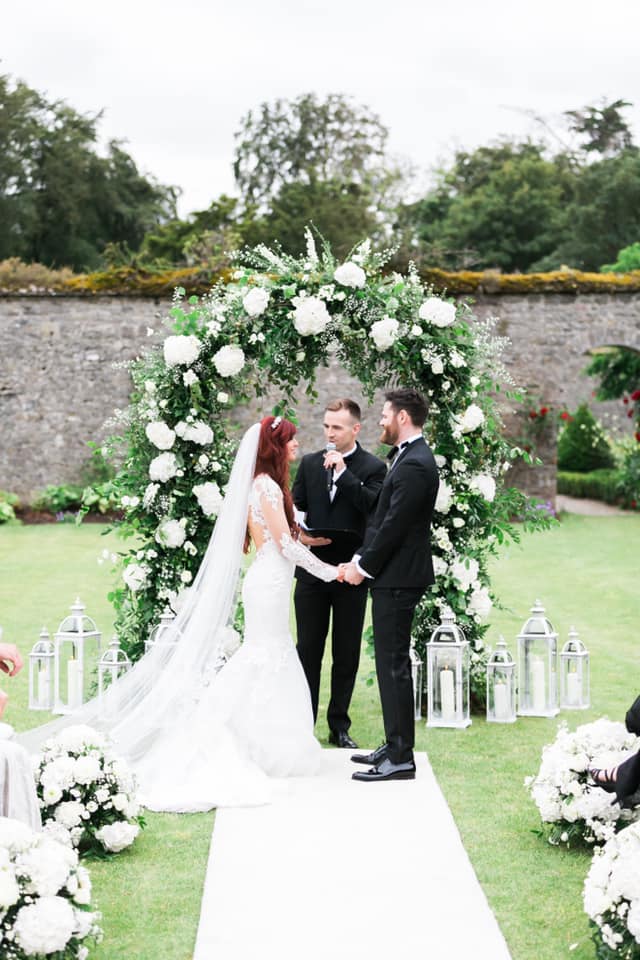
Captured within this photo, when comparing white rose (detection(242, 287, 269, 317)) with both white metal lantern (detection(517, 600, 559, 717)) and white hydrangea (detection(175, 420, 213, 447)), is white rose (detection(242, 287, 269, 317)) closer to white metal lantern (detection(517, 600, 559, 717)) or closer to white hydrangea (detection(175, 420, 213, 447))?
white hydrangea (detection(175, 420, 213, 447))

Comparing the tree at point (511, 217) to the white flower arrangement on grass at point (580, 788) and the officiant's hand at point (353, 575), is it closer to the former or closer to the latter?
the officiant's hand at point (353, 575)

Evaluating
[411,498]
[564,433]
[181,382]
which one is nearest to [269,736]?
[411,498]

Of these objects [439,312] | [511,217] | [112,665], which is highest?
[511,217]

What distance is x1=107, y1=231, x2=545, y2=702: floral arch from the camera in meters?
7.19

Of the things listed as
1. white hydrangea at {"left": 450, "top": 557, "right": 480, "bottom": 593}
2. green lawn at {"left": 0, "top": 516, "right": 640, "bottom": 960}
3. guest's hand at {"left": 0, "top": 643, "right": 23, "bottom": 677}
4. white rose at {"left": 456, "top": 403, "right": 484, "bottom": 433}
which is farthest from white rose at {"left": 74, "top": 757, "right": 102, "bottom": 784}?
white rose at {"left": 456, "top": 403, "right": 484, "bottom": 433}

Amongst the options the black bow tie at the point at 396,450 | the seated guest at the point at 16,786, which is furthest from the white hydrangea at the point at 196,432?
the seated guest at the point at 16,786

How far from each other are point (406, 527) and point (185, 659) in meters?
A: 1.35

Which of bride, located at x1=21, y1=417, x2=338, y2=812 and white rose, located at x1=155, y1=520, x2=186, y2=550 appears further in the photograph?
white rose, located at x1=155, y1=520, x2=186, y2=550

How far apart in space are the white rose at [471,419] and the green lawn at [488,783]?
179cm

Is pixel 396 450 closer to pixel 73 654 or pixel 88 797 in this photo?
pixel 88 797

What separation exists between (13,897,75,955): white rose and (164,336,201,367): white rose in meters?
4.29

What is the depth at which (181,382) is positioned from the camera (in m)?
7.36

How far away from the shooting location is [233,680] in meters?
Result: 6.01

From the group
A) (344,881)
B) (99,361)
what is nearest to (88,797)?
(344,881)
